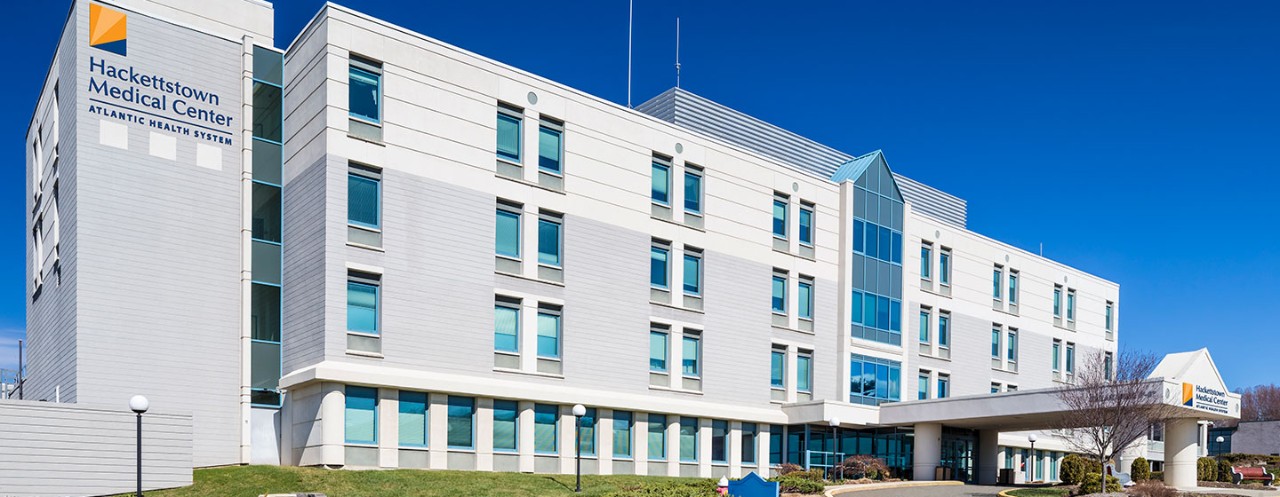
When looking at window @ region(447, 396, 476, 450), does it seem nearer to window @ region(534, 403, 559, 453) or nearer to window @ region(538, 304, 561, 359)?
window @ region(534, 403, 559, 453)

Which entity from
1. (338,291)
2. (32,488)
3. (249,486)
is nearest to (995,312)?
(338,291)

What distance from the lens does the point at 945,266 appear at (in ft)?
169

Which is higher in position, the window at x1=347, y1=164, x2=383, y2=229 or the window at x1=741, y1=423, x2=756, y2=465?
the window at x1=347, y1=164, x2=383, y2=229

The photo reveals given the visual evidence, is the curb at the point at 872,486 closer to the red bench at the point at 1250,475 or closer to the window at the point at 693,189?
the window at the point at 693,189

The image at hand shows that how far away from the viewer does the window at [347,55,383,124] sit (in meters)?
30.6

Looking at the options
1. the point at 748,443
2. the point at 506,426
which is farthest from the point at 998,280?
the point at 506,426

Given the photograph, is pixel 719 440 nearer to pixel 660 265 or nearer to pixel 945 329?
A: pixel 660 265

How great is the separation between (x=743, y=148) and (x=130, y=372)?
23.4 m

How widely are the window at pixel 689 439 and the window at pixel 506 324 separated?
812 centimetres

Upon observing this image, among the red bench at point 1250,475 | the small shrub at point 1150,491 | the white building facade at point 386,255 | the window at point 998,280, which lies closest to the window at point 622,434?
the white building facade at point 386,255

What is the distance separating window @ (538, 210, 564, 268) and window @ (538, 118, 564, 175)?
1555mm

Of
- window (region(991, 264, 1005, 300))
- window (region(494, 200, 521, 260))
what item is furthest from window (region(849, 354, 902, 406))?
window (region(494, 200, 521, 260))

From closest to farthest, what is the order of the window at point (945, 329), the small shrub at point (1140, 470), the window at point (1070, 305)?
the small shrub at point (1140, 470) < the window at point (945, 329) < the window at point (1070, 305)

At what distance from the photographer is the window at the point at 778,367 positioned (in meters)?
42.3
